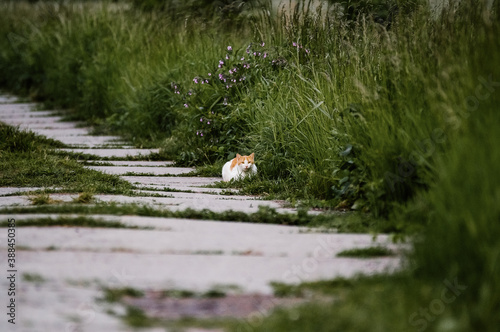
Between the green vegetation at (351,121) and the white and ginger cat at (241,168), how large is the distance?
12cm

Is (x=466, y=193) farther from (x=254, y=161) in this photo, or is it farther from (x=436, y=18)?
(x=254, y=161)

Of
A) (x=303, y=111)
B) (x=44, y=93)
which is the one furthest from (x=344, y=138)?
(x=44, y=93)

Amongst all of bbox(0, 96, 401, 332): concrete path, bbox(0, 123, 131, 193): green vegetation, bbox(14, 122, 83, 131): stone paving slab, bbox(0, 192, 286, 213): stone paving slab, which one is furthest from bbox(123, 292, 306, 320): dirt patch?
bbox(14, 122, 83, 131): stone paving slab

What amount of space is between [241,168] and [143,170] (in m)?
1.04

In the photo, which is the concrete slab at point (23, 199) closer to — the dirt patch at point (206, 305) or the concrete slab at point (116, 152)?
the dirt patch at point (206, 305)

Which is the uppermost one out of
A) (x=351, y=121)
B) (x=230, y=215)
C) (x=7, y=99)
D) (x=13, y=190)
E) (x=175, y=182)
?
(x=351, y=121)

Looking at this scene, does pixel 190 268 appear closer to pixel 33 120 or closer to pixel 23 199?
pixel 23 199

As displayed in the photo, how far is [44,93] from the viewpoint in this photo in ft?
34.4

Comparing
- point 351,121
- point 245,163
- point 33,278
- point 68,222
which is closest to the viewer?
point 33,278

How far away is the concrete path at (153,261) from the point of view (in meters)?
2.34

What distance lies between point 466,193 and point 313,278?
61cm

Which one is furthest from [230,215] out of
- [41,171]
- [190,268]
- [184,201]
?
[41,171]

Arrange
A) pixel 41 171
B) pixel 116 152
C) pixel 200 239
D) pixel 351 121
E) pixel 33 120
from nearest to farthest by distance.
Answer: pixel 200 239
pixel 351 121
pixel 41 171
pixel 116 152
pixel 33 120

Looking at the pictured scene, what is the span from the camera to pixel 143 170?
→ 569 cm
